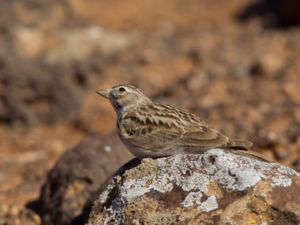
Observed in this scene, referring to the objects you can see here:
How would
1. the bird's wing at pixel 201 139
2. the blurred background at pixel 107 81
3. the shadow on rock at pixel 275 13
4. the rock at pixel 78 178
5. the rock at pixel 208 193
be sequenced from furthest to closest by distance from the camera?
1. the shadow on rock at pixel 275 13
2. the blurred background at pixel 107 81
3. the rock at pixel 78 178
4. the bird's wing at pixel 201 139
5. the rock at pixel 208 193

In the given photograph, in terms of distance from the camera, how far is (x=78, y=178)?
28.6 feet

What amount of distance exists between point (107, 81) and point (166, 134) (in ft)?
28.1

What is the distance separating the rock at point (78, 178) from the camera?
337 inches

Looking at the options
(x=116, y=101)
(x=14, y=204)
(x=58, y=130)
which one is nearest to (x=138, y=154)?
(x=116, y=101)

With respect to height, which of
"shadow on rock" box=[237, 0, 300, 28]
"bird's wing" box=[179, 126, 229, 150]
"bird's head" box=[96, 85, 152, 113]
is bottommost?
"shadow on rock" box=[237, 0, 300, 28]

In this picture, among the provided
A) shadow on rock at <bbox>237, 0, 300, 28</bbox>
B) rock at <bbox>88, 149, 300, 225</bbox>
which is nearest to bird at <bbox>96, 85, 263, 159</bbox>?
rock at <bbox>88, 149, 300, 225</bbox>

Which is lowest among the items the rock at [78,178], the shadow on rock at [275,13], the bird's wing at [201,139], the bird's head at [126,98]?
the shadow on rock at [275,13]

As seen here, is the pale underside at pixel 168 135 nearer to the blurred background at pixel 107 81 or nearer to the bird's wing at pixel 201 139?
the bird's wing at pixel 201 139

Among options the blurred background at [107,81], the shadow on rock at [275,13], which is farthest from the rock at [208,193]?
the shadow on rock at [275,13]

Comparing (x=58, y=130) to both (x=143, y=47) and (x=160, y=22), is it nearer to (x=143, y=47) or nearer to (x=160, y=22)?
(x=143, y=47)

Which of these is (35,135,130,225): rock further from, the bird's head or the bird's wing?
the bird's wing

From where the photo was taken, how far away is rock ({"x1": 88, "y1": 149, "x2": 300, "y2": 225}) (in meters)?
5.82

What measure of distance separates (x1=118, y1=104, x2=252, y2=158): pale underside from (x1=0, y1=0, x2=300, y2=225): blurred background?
9.81ft

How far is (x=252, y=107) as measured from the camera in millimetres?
13406
